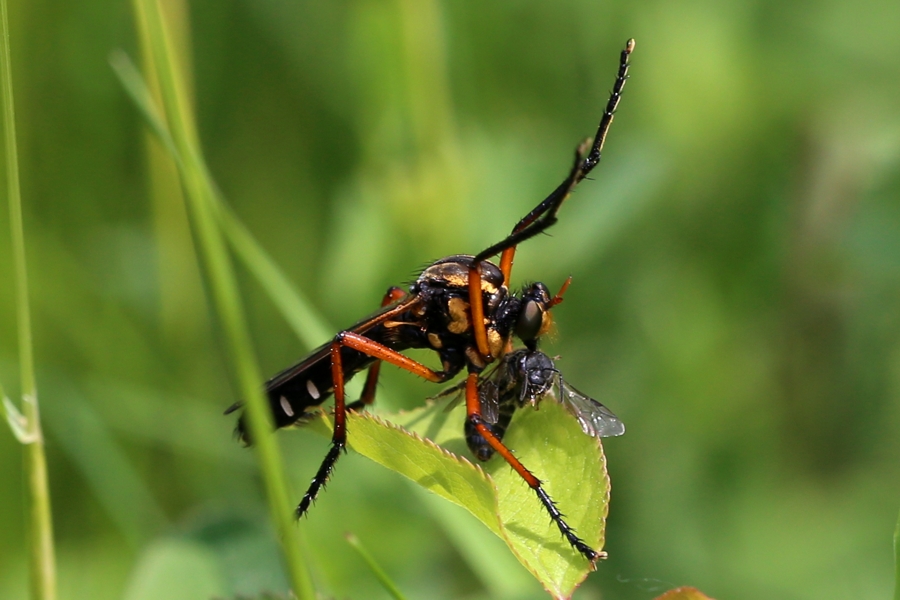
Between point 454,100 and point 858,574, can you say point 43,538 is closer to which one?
point 858,574

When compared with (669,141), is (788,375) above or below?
below

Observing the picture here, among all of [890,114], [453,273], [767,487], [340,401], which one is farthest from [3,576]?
[890,114]

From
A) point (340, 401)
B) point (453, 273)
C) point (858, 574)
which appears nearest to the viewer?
point (340, 401)

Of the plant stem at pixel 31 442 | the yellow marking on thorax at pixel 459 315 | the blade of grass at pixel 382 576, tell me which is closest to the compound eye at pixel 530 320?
the yellow marking on thorax at pixel 459 315

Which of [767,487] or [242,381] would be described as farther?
[767,487]

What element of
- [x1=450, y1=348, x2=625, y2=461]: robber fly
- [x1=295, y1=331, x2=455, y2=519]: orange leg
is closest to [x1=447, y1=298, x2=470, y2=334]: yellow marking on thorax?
[x1=295, y1=331, x2=455, y2=519]: orange leg

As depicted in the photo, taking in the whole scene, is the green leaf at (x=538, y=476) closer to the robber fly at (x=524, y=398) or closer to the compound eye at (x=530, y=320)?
the robber fly at (x=524, y=398)

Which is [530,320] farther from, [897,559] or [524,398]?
[897,559]
